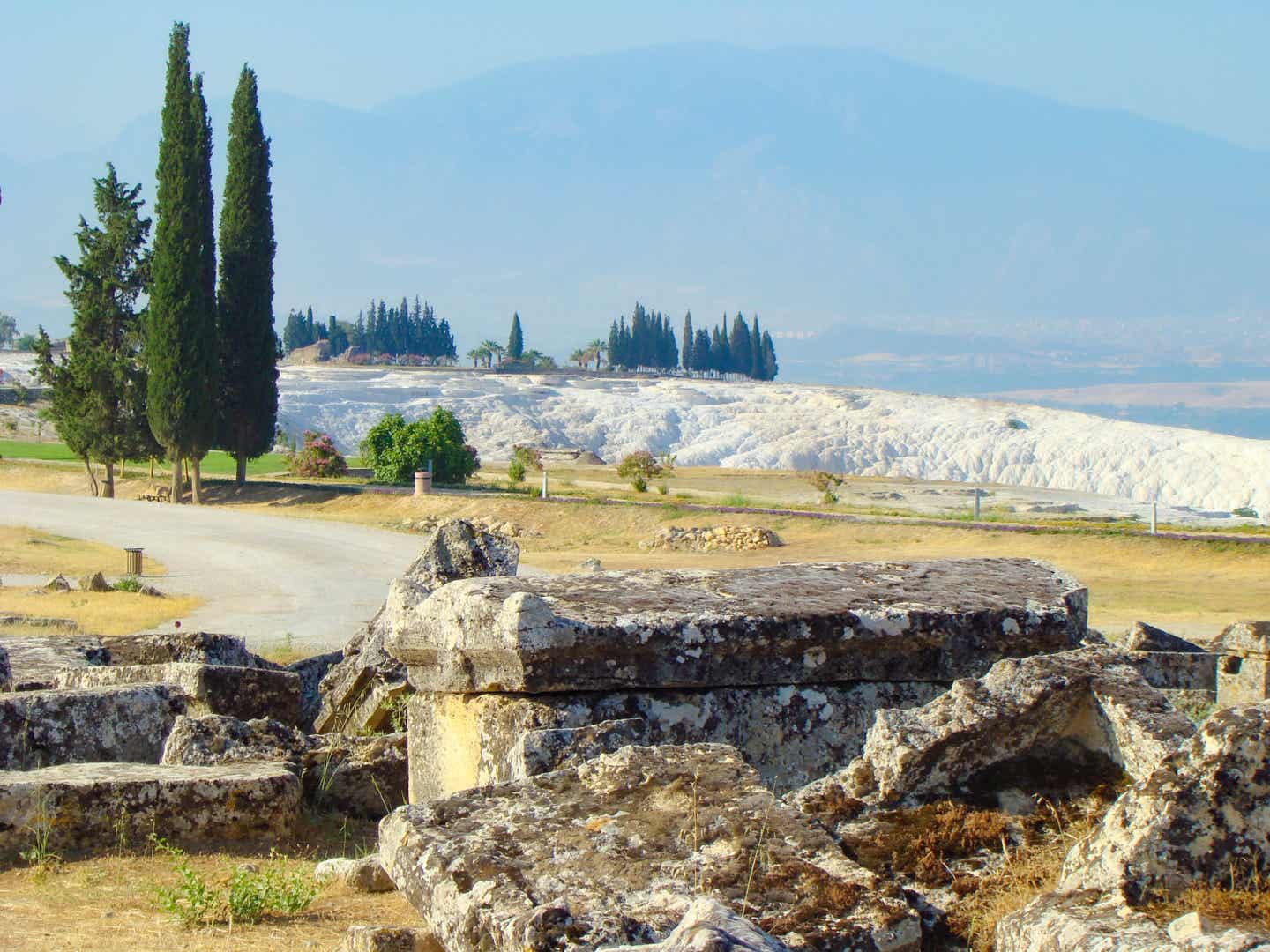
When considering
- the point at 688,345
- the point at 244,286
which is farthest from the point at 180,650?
the point at 688,345

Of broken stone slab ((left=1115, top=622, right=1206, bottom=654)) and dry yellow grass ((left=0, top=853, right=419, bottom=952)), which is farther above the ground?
broken stone slab ((left=1115, top=622, right=1206, bottom=654))

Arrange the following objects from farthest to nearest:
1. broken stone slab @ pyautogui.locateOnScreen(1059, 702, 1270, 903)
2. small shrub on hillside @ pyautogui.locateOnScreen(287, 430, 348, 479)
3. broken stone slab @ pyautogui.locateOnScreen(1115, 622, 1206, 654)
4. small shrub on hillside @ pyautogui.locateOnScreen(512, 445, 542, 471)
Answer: small shrub on hillside @ pyautogui.locateOnScreen(512, 445, 542, 471)
small shrub on hillside @ pyautogui.locateOnScreen(287, 430, 348, 479)
broken stone slab @ pyautogui.locateOnScreen(1115, 622, 1206, 654)
broken stone slab @ pyautogui.locateOnScreen(1059, 702, 1270, 903)

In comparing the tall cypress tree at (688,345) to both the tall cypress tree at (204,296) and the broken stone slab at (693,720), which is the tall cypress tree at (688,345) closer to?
the tall cypress tree at (204,296)

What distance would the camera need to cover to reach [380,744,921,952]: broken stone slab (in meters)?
3.82

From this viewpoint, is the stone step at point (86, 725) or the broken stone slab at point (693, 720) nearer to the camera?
the broken stone slab at point (693, 720)

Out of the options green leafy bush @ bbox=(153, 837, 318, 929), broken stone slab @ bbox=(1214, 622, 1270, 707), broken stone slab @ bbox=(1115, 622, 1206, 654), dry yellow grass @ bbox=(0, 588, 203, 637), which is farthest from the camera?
dry yellow grass @ bbox=(0, 588, 203, 637)

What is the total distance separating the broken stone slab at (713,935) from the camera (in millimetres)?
3104

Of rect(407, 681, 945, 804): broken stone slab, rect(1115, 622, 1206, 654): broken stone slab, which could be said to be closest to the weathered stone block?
rect(407, 681, 945, 804): broken stone slab

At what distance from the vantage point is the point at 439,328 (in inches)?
7362

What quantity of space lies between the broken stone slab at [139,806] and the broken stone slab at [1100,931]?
13.1 ft

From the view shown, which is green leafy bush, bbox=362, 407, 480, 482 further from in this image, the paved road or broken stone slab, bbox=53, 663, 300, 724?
broken stone slab, bbox=53, 663, 300, 724

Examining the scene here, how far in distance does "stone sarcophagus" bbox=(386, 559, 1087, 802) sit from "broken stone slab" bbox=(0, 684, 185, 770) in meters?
2.38

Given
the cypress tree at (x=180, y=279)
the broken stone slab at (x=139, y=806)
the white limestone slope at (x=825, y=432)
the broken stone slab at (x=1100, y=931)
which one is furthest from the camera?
the white limestone slope at (x=825, y=432)

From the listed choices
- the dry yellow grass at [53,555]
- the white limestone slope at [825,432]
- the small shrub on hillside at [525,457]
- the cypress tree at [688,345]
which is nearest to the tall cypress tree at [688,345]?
the cypress tree at [688,345]
